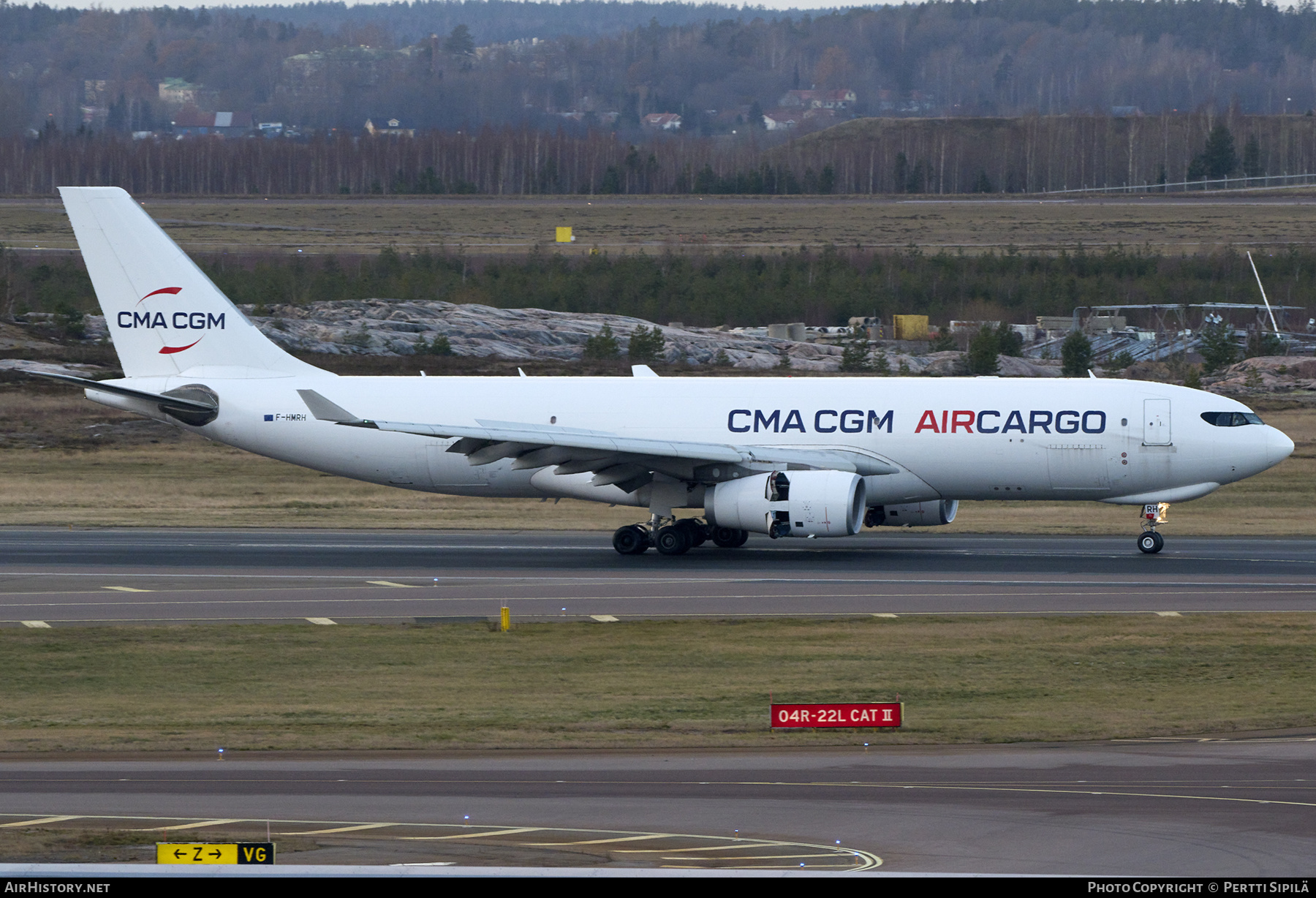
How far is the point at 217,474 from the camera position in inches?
2266

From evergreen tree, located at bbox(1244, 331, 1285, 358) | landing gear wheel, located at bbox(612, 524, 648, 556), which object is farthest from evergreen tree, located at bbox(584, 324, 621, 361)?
landing gear wheel, located at bbox(612, 524, 648, 556)

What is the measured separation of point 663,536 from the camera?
3888 cm

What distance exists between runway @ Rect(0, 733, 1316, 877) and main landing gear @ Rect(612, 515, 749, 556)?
19.9 m

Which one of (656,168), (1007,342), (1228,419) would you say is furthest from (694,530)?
(656,168)

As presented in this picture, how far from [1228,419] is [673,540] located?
14.0m

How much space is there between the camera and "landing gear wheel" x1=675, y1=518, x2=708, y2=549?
3906cm

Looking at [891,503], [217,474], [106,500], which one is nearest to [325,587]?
[891,503]

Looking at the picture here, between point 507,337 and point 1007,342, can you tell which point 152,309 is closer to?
point 507,337

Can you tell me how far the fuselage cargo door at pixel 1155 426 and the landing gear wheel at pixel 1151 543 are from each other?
7.58 feet

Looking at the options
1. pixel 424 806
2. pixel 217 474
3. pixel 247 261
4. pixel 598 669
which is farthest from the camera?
pixel 247 261

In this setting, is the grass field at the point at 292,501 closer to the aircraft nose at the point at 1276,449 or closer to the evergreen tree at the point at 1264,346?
the aircraft nose at the point at 1276,449

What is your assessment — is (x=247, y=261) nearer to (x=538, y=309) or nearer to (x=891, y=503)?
(x=538, y=309)

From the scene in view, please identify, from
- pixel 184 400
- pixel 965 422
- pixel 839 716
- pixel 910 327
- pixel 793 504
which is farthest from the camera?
pixel 910 327

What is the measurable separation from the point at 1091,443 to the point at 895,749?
20944 mm
